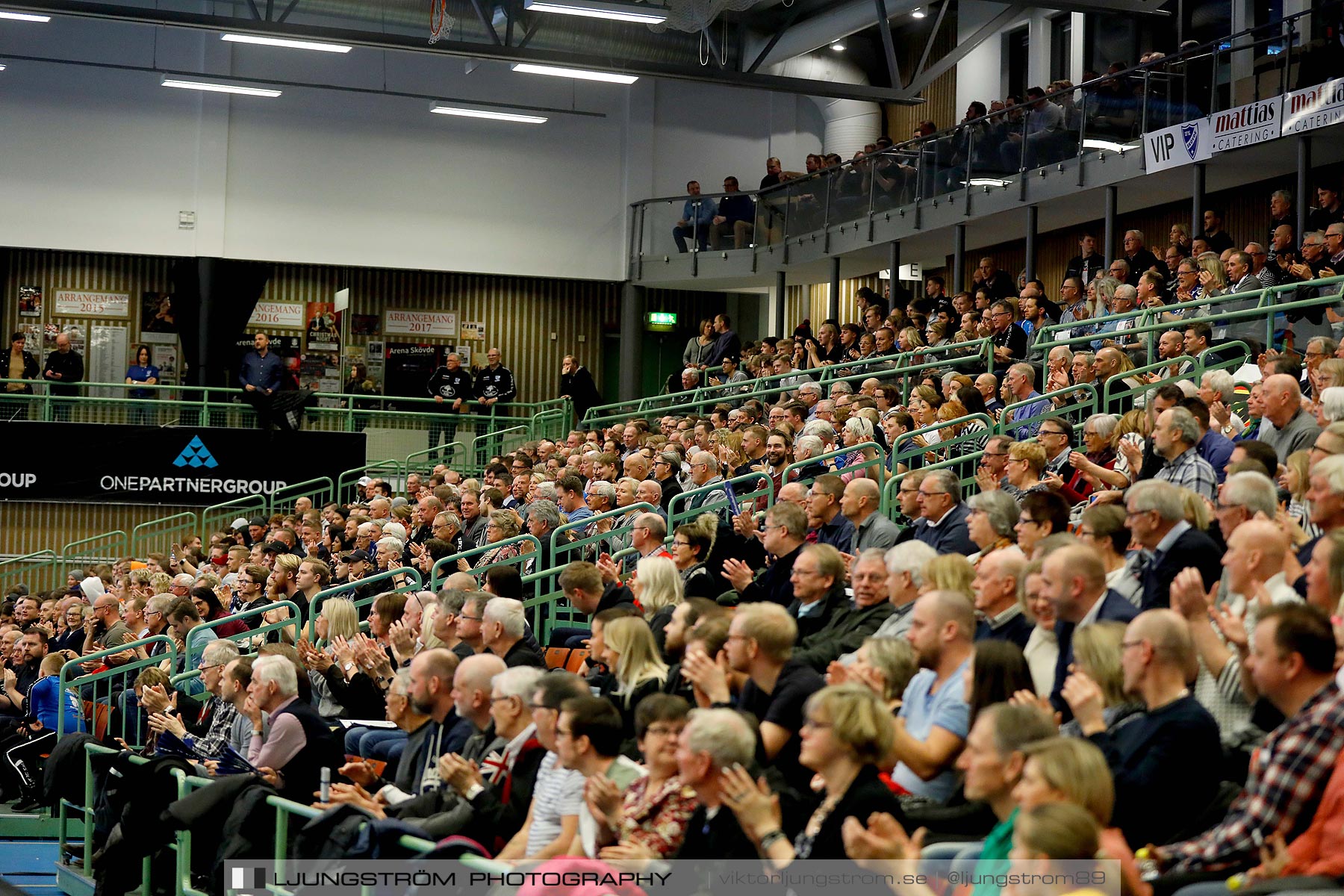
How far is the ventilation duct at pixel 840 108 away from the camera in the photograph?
23234 millimetres

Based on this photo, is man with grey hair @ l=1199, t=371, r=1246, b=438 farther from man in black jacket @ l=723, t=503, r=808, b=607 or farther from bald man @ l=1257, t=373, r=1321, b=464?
man in black jacket @ l=723, t=503, r=808, b=607

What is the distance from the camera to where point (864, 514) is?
26.6 feet

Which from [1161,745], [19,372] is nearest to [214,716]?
[1161,745]

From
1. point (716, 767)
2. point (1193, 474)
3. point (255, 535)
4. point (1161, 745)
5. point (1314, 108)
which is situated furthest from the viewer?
point (255, 535)

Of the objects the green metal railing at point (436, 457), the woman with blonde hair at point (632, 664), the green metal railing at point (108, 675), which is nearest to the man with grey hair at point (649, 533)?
the woman with blonde hair at point (632, 664)

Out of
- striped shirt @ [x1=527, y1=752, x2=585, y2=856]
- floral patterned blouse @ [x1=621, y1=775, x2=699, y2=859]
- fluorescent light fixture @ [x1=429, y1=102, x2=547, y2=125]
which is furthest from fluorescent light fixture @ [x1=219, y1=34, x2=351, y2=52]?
floral patterned blouse @ [x1=621, y1=775, x2=699, y2=859]

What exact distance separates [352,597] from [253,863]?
12.9ft

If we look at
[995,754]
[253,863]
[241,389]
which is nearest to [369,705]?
[253,863]

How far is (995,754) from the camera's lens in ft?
13.3

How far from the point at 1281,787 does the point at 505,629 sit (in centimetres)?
383

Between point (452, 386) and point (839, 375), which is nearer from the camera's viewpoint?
point (839, 375)

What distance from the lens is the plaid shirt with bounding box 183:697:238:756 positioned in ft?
25.0

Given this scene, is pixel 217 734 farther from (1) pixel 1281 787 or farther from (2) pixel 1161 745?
(1) pixel 1281 787

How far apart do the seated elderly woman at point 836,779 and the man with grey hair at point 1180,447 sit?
3359mm
